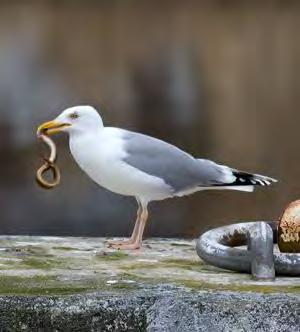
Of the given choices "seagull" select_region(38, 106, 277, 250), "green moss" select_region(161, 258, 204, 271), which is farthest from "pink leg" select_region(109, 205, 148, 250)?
"green moss" select_region(161, 258, 204, 271)

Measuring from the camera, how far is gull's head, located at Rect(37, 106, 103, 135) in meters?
1.67

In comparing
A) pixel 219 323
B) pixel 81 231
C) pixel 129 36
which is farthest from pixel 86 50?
pixel 219 323

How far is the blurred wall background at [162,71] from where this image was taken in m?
4.46

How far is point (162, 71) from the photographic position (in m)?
4.70

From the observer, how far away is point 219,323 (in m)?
1.23

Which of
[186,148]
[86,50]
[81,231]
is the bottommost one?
[81,231]

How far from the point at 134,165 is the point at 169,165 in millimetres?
52

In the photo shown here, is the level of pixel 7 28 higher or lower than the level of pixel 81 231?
higher

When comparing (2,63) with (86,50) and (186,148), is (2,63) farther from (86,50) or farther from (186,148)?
(186,148)

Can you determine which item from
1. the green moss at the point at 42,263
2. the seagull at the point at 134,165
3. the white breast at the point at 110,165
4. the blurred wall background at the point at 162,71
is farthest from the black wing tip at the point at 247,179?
the blurred wall background at the point at 162,71

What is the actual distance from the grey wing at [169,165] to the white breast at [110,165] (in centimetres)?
1

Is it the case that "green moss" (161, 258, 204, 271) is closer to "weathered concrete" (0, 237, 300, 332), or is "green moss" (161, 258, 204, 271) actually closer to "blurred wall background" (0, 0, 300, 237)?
"weathered concrete" (0, 237, 300, 332)

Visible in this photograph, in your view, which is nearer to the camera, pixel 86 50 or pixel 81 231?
pixel 81 231

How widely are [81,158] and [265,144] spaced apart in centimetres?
282
